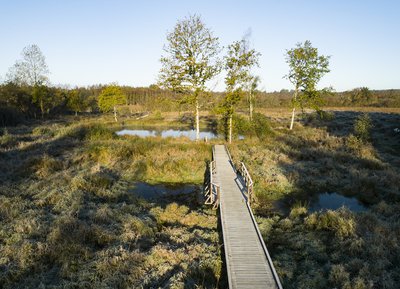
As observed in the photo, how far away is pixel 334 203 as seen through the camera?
15.9 metres

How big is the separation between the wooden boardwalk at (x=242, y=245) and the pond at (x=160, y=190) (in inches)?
95.8

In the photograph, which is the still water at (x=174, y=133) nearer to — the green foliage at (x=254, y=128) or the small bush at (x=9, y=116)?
the green foliage at (x=254, y=128)

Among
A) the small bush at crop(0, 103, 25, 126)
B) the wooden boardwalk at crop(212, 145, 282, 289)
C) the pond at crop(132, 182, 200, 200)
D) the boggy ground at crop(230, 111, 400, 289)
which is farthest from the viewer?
the small bush at crop(0, 103, 25, 126)

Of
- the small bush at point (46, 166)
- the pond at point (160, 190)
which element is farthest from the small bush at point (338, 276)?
the small bush at point (46, 166)

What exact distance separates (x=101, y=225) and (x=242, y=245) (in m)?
6.27

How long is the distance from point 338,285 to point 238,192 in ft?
25.1

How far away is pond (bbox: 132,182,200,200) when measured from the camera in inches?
671

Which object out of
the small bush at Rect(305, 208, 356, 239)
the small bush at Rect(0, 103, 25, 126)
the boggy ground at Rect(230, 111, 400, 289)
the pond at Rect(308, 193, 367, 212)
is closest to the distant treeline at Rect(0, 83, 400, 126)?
the small bush at Rect(0, 103, 25, 126)

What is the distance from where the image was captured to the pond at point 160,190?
17031 millimetres

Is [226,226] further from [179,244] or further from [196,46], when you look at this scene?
[196,46]

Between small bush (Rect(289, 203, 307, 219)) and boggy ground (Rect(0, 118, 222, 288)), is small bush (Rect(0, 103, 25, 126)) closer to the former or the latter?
boggy ground (Rect(0, 118, 222, 288))

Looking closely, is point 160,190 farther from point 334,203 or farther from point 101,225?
point 334,203

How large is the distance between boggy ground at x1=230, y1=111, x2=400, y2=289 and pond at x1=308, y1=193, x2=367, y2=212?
1.57 ft

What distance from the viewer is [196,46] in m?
25.7
